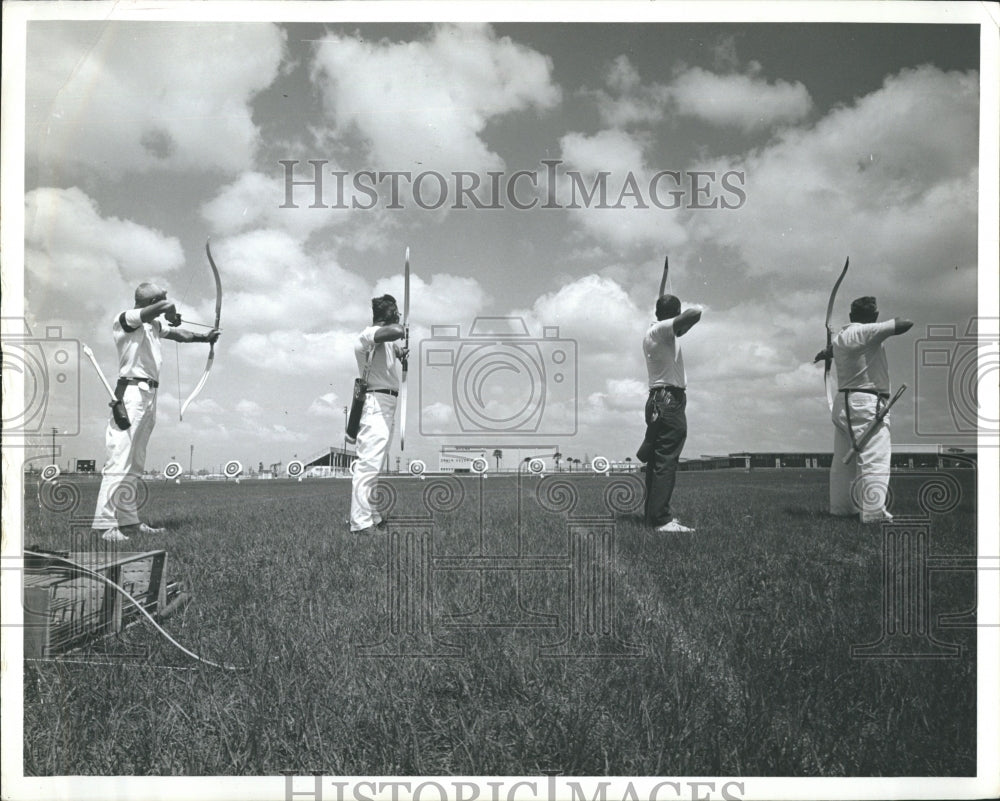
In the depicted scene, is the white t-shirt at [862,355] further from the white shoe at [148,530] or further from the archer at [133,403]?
the white shoe at [148,530]

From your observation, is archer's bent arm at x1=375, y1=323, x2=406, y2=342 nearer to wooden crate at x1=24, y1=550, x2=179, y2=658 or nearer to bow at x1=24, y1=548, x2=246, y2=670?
wooden crate at x1=24, y1=550, x2=179, y2=658

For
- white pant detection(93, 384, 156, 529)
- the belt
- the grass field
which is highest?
the belt

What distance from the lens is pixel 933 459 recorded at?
103 inches

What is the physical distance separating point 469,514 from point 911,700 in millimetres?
1728

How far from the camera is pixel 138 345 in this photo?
2.96 m

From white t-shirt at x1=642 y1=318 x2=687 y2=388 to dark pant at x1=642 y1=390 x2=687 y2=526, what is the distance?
0.06m

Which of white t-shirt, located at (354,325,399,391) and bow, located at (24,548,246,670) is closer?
bow, located at (24,548,246,670)

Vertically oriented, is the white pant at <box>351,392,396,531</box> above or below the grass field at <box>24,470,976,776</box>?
above

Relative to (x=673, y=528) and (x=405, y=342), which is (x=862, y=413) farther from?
(x=405, y=342)

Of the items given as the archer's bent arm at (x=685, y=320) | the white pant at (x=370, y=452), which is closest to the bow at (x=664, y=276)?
the archer's bent arm at (x=685, y=320)

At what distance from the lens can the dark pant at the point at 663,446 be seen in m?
3.00

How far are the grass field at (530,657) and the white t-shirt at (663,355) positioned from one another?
1.49ft

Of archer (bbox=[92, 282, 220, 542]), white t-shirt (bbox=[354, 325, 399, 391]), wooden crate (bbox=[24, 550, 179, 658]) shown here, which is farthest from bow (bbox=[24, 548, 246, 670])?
white t-shirt (bbox=[354, 325, 399, 391])

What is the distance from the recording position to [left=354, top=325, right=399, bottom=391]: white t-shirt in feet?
10.2
